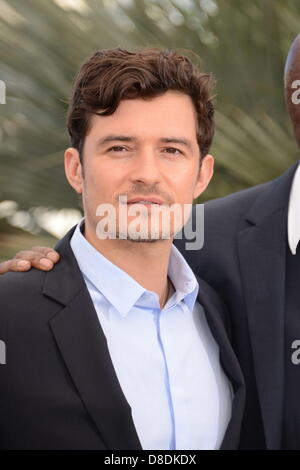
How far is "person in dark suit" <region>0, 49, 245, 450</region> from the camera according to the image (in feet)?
4.37

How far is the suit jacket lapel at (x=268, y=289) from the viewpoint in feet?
5.35

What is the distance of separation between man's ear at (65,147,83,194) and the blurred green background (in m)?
1.43

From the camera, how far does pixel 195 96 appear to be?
1626 mm

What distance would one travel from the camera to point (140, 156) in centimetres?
147

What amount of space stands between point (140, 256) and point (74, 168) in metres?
0.25

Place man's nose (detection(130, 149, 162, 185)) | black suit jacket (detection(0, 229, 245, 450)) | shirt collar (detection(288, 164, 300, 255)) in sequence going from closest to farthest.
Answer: black suit jacket (detection(0, 229, 245, 450)), man's nose (detection(130, 149, 162, 185)), shirt collar (detection(288, 164, 300, 255))

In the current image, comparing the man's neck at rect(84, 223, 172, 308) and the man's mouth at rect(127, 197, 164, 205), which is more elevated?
the man's mouth at rect(127, 197, 164, 205)

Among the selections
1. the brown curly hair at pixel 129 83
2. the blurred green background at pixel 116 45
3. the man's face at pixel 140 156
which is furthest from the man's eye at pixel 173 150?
the blurred green background at pixel 116 45

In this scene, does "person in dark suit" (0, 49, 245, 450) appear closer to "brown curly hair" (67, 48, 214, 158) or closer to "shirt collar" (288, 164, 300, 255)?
"brown curly hair" (67, 48, 214, 158)

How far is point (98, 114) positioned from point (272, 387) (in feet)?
2.25

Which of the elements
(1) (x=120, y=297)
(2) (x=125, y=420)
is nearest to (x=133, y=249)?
(1) (x=120, y=297)

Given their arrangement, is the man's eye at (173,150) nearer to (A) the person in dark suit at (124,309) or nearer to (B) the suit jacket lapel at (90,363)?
(A) the person in dark suit at (124,309)

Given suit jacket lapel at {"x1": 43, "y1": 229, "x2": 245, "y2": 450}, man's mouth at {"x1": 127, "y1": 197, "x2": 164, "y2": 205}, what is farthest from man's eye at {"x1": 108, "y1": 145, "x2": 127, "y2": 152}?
suit jacket lapel at {"x1": 43, "y1": 229, "x2": 245, "y2": 450}

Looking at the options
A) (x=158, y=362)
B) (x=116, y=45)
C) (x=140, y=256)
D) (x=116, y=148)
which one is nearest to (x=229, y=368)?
(x=158, y=362)
